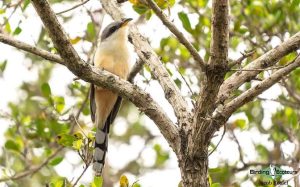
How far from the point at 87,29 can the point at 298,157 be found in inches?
106

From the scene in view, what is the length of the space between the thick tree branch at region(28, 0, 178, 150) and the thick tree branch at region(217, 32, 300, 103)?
39 centimetres

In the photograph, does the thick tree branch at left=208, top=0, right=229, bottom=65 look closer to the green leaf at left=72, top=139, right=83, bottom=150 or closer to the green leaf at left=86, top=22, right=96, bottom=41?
the green leaf at left=72, top=139, right=83, bottom=150

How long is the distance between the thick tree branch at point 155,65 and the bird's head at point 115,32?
279 mm

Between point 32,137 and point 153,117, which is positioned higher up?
point 32,137

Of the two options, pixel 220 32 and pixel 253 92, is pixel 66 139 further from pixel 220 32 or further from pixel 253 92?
pixel 220 32

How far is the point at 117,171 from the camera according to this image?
8.01 metres

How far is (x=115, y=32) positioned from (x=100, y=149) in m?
1.28

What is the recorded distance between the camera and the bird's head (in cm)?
507

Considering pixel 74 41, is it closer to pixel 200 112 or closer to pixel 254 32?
pixel 254 32

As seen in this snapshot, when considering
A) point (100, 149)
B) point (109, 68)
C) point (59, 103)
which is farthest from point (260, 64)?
point (59, 103)

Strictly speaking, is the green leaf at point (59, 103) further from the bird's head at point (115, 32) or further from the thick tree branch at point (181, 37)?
the thick tree branch at point (181, 37)

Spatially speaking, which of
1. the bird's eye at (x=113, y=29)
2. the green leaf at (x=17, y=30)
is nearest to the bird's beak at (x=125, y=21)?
the bird's eye at (x=113, y=29)

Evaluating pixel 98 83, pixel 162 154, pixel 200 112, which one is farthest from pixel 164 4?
pixel 162 154

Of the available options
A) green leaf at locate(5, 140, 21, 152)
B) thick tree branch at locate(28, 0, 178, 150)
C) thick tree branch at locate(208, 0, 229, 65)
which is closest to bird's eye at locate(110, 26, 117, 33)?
green leaf at locate(5, 140, 21, 152)
